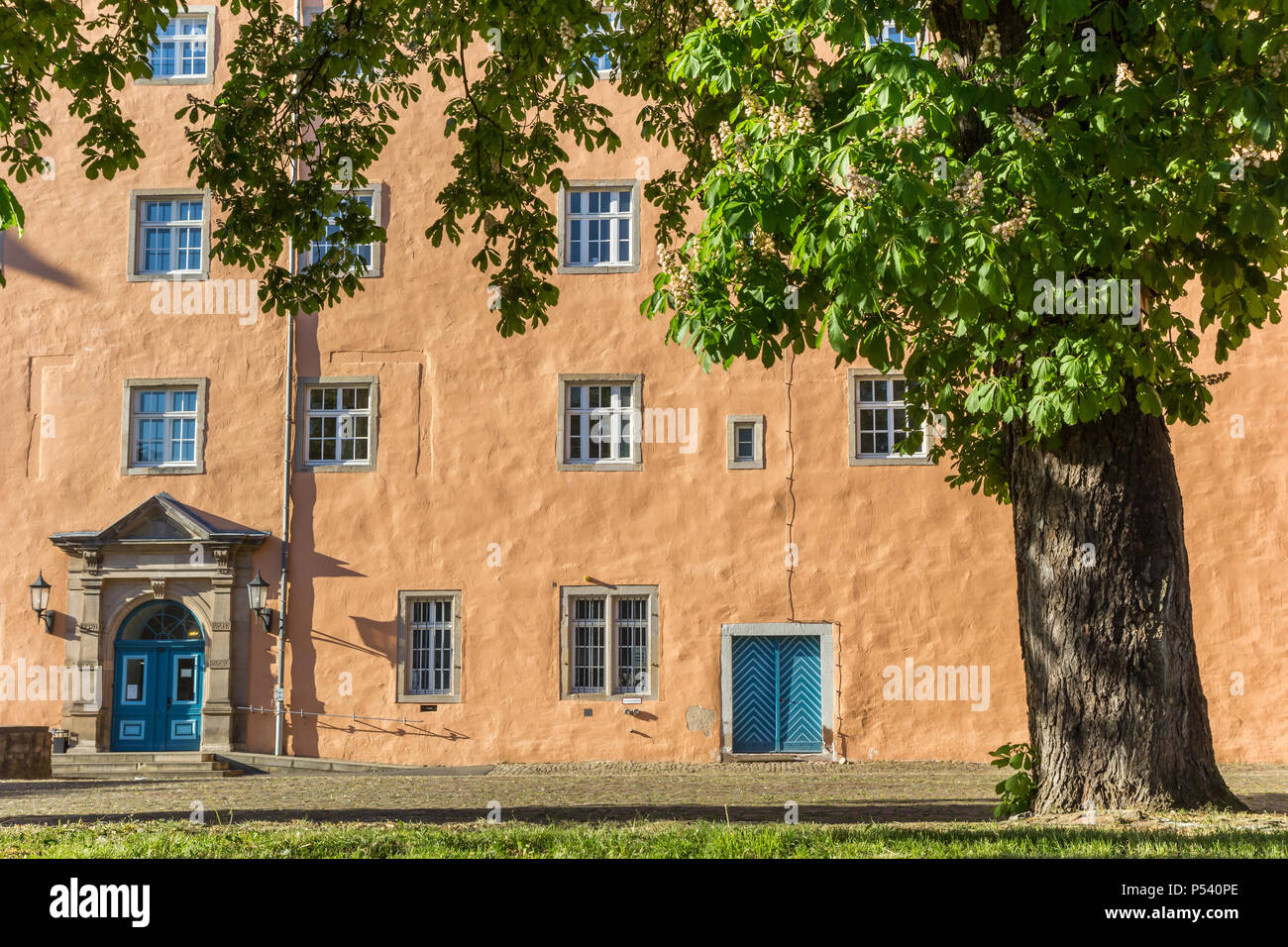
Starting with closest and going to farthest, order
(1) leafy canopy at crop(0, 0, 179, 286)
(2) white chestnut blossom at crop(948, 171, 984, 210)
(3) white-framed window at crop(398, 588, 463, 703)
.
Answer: (2) white chestnut blossom at crop(948, 171, 984, 210), (1) leafy canopy at crop(0, 0, 179, 286), (3) white-framed window at crop(398, 588, 463, 703)

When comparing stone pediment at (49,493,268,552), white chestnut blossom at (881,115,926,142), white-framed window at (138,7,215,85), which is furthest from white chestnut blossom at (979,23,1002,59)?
white-framed window at (138,7,215,85)

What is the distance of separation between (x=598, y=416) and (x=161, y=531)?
6648 millimetres

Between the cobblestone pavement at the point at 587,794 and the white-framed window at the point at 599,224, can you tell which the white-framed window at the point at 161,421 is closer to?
the cobblestone pavement at the point at 587,794

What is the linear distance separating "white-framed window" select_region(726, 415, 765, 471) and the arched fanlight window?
8412 mm

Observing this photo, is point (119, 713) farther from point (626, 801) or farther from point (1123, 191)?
point (1123, 191)

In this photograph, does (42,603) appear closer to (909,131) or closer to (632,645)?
(632,645)

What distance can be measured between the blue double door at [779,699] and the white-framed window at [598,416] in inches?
134

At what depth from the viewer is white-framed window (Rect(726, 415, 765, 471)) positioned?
60.5 ft

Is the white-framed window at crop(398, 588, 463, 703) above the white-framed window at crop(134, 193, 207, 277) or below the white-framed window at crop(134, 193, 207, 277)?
below

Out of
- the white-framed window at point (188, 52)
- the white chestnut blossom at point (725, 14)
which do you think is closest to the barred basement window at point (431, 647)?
the white-framed window at point (188, 52)

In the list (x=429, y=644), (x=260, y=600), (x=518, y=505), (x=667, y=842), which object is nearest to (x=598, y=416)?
(x=518, y=505)

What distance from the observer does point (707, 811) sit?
10.5 m

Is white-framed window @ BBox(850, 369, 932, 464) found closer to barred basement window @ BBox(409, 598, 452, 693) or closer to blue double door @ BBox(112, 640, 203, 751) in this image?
barred basement window @ BBox(409, 598, 452, 693)
